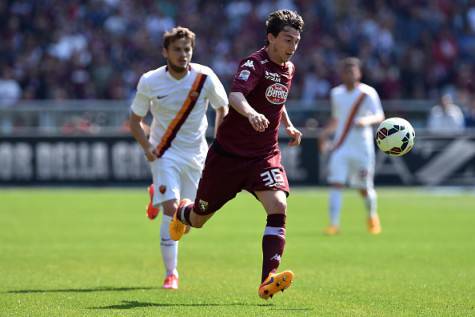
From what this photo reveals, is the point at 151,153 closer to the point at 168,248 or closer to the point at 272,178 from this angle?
the point at 168,248

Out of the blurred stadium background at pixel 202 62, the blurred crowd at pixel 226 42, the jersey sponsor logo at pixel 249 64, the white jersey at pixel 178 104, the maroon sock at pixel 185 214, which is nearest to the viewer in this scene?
the jersey sponsor logo at pixel 249 64

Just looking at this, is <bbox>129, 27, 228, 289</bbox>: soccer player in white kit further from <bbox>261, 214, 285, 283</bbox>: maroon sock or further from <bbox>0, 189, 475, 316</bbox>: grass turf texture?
<bbox>261, 214, 285, 283</bbox>: maroon sock

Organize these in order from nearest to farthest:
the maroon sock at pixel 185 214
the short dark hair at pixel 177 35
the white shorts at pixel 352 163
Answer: the maroon sock at pixel 185 214 < the short dark hair at pixel 177 35 < the white shorts at pixel 352 163

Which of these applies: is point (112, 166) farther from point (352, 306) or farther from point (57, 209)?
point (352, 306)

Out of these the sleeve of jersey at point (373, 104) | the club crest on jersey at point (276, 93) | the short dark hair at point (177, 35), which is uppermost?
the short dark hair at point (177, 35)

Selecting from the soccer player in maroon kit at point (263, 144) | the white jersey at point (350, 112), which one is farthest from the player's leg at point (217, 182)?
the white jersey at point (350, 112)

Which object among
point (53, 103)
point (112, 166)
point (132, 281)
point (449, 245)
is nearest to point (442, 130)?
point (112, 166)

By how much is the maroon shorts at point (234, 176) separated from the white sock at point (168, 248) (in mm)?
1338

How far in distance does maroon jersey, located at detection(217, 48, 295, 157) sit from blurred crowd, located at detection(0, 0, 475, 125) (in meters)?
19.6

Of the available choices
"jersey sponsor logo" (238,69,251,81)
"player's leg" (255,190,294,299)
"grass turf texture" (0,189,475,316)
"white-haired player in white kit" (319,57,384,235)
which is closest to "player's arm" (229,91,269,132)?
"jersey sponsor logo" (238,69,251,81)

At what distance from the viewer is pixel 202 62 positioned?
30.3m

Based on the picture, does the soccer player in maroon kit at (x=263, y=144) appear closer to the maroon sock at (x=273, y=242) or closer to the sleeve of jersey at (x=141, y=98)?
the maroon sock at (x=273, y=242)

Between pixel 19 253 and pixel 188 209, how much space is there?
14.7ft

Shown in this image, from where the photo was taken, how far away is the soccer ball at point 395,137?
33.7ft
